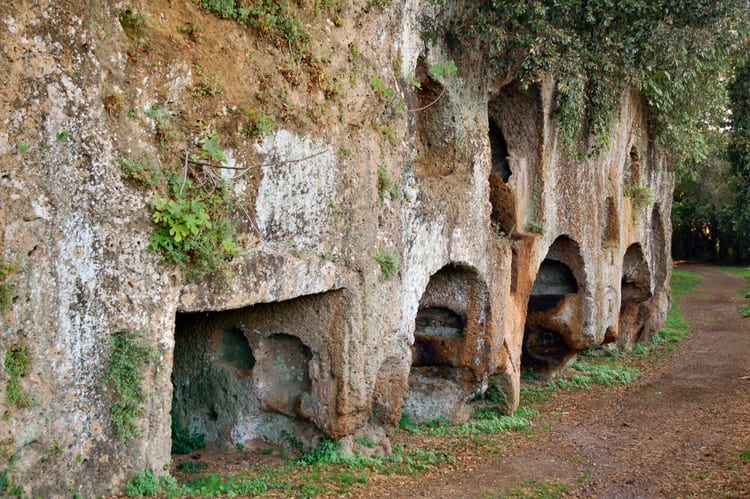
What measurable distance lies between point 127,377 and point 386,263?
3430 millimetres

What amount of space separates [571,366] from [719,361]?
3.50 metres

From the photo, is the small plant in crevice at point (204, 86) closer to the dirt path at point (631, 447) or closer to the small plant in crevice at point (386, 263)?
the small plant in crevice at point (386, 263)

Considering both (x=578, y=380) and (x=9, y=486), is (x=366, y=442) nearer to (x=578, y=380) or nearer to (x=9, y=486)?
(x=9, y=486)

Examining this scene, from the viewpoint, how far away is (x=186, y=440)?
855 cm

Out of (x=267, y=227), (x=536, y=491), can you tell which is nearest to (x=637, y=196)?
(x=536, y=491)

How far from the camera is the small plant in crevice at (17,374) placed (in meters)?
4.94

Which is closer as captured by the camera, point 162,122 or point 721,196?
point 162,122

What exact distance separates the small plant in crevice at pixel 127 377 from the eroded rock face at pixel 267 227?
0.17ft

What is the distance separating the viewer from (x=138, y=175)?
5641mm

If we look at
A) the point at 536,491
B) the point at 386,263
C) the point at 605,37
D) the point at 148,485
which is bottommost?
the point at 536,491

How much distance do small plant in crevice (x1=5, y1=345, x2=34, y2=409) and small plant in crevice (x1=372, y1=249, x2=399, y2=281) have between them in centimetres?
396

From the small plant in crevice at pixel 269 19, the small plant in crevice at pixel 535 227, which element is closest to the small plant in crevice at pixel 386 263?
the small plant in crevice at pixel 269 19

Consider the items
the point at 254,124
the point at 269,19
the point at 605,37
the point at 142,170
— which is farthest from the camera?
the point at 605,37

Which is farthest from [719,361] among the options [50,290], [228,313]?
[50,290]
